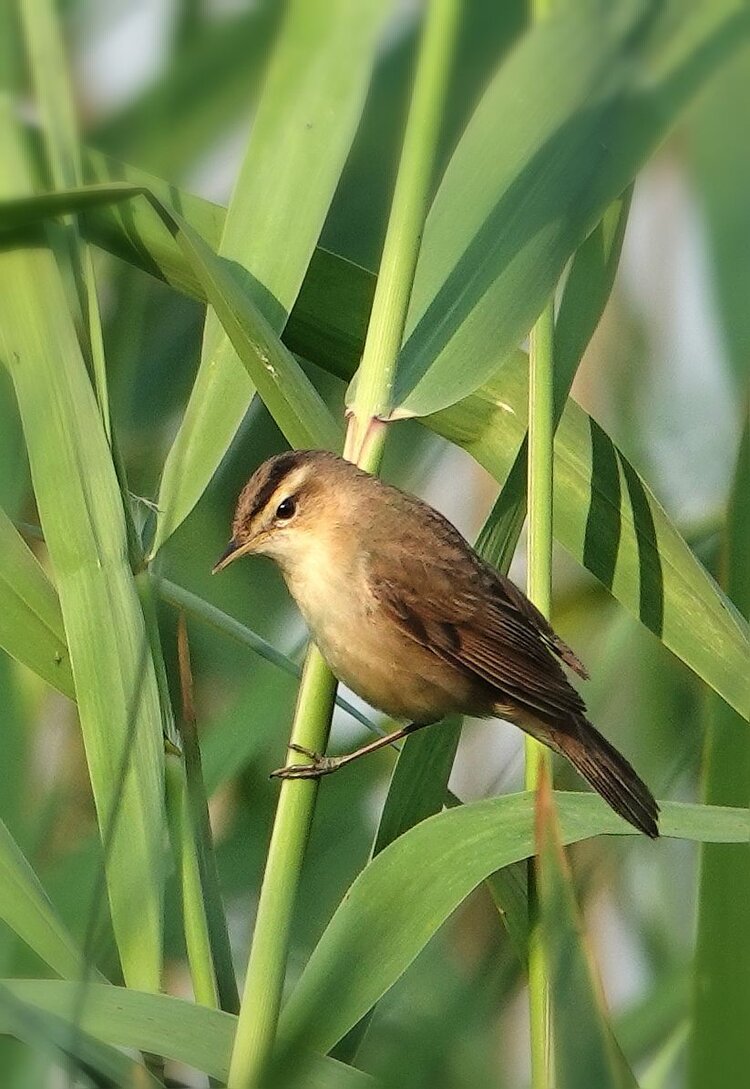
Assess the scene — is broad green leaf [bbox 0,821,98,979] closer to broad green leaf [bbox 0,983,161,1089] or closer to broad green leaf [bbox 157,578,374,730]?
broad green leaf [bbox 0,983,161,1089]

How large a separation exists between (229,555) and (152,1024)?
784 millimetres

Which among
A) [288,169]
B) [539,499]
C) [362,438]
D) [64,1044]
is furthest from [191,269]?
[64,1044]

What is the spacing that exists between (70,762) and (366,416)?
2.13ft

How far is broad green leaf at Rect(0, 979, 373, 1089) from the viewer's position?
3.91 feet

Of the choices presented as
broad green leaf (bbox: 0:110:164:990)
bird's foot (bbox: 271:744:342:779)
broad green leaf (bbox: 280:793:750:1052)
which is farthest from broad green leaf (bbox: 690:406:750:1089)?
broad green leaf (bbox: 0:110:164:990)

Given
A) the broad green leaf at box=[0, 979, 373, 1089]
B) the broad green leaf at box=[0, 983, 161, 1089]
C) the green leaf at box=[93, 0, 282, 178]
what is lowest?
the broad green leaf at box=[0, 983, 161, 1089]

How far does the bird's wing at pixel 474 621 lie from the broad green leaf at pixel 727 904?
47 cm

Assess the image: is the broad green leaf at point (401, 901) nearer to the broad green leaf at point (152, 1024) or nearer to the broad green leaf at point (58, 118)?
the broad green leaf at point (152, 1024)

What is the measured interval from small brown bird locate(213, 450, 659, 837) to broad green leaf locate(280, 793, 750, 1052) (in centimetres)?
42

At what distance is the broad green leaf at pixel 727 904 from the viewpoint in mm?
865

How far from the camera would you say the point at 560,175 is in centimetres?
151

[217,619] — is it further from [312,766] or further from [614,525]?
[614,525]

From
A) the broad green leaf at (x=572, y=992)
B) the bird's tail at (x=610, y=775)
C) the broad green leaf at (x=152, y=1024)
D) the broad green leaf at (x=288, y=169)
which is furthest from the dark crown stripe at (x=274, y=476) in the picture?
the broad green leaf at (x=572, y=992)

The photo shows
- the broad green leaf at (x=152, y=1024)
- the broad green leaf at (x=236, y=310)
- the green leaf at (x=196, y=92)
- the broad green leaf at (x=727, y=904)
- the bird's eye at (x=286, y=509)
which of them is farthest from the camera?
the bird's eye at (x=286, y=509)
